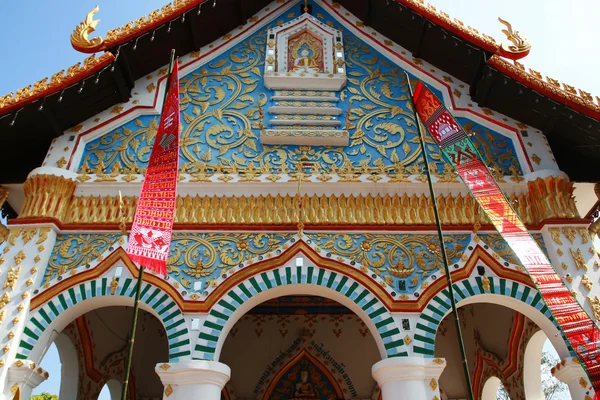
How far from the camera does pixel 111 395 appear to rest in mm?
8297

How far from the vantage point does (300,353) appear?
326 inches

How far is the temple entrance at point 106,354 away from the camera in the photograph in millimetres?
7164

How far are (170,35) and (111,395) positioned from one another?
5413 mm

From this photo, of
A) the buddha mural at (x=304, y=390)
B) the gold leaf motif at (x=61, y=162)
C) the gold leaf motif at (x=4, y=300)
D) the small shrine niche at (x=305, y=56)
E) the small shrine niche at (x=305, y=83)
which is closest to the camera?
the gold leaf motif at (x=4, y=300)

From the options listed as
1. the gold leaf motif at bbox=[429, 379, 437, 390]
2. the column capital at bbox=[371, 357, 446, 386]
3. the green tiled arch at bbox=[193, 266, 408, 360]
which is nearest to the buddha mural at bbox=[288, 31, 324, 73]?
the green tiled arch at bbox=[193, 266, 408, 360]

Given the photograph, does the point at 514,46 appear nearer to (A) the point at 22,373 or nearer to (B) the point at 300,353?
(B) the point at 300,353

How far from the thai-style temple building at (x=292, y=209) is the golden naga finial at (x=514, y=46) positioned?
0.16 ft

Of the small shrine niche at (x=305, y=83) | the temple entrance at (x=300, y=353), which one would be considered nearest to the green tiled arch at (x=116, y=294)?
the small shrine niche at (x=305, y=83)

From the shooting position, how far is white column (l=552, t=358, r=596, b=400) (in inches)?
214

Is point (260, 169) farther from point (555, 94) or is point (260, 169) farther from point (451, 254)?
point (555, 94)

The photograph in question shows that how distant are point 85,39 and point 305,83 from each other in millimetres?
2918

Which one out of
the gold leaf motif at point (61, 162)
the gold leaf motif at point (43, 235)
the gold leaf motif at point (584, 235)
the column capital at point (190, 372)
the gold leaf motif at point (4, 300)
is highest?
the gold leaf motif at point (61, 162)

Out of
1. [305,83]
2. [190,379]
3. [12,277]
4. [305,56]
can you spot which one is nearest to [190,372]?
[190,379]

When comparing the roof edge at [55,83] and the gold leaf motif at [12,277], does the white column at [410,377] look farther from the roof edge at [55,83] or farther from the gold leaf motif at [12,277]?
the roof edge at [55,83]
